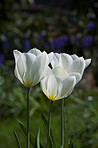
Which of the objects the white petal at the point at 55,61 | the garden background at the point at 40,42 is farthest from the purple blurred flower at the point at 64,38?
the white petal at the point at 55,61

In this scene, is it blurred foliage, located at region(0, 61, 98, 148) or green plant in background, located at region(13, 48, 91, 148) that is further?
blurred foliage, located at region(0, 61, 98, 148)

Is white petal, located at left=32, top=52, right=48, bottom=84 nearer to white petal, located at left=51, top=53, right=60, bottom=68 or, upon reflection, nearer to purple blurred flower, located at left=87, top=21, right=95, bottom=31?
white petal, located at left=51, top=53, right=60, bottom=68

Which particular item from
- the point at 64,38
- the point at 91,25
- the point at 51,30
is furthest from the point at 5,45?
the point at 91,25

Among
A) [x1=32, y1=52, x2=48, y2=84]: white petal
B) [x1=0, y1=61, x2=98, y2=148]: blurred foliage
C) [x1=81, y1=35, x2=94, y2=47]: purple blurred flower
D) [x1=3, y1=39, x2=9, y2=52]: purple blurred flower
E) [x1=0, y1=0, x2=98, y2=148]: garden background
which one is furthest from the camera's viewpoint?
[x1=81, y1=35, x2=94, y2=47]: purple blurred flower

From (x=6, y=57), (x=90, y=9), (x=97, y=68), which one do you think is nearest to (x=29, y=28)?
(x=6, y=57)

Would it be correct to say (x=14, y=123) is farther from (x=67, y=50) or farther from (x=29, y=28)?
(x=67, y=50)

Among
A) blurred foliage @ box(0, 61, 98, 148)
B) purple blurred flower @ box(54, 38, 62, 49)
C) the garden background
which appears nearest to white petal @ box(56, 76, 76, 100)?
blurred foliage @ box(0, 61, 98, 148)

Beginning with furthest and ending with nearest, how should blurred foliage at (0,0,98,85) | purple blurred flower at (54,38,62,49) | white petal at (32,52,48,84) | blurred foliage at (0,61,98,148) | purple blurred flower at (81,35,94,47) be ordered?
purple blurred flower at (81,35,94,47) < purple blurred flower at (54,38,62,49) < blurred foliage at (0,0,98,85) < blurred foliage at (0,61,98,148) < white petal at (32,52,48,84)

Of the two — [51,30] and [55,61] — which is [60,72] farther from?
[51,30]
